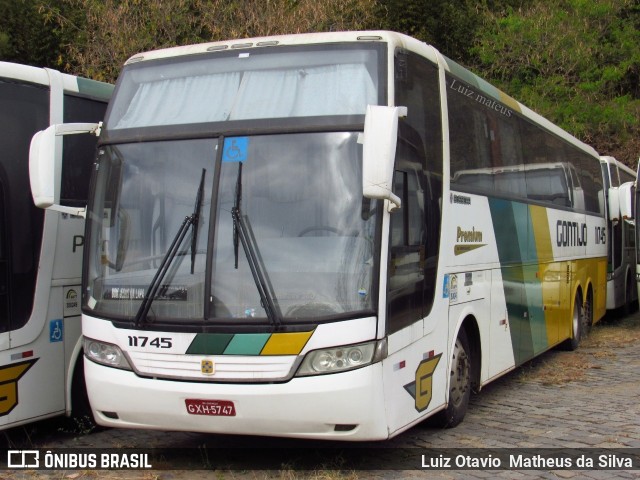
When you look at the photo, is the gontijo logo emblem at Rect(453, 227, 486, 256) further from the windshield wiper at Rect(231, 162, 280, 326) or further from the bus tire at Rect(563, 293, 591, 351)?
the bus tire at Rect(563, 293, 591, 351)

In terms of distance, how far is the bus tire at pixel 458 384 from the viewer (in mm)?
7645

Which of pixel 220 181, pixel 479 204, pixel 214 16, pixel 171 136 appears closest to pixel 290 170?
pixel 220 181

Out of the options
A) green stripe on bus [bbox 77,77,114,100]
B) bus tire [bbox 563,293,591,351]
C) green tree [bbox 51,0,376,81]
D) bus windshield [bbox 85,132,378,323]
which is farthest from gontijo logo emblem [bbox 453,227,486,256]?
green tree [bbox 51,0,376,81]

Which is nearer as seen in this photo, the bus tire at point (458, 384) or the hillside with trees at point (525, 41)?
the bus tire at point (458, 384)

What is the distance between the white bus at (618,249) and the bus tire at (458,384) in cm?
902

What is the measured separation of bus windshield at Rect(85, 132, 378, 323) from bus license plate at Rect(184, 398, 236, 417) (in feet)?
1.90

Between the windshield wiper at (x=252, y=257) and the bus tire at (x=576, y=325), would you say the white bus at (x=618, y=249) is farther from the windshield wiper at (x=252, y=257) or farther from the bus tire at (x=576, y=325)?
the windshield wiper at (x=252, y=257)

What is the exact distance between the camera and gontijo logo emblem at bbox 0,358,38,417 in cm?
664

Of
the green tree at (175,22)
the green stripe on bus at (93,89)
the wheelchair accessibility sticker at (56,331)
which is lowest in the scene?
the wheelchair accessibility sticker at (56,331)

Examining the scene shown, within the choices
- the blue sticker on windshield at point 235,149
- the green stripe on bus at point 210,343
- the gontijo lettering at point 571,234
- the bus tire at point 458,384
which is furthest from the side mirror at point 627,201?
the green stripe on bus at point 210,343

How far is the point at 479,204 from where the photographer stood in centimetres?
836

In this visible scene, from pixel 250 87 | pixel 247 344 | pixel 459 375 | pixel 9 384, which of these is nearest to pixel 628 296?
pixel 459 375

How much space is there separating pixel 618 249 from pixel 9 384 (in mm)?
14153

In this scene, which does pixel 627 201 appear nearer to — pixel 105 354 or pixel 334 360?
pixel 334 360
